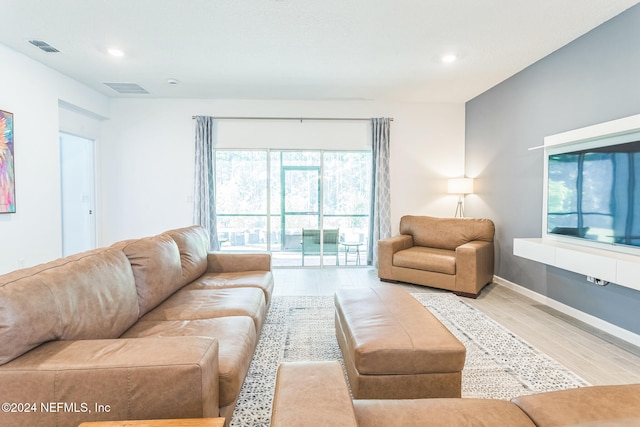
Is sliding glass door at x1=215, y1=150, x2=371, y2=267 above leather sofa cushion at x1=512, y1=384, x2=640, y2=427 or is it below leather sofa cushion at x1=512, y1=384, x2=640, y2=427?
above

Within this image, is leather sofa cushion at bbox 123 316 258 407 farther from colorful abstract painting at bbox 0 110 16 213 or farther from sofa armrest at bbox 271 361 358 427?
colorful abstract painting at bbox 0 110 16 213

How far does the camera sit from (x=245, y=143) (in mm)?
5469

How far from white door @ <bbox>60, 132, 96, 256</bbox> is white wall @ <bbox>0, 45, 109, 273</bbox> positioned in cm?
106

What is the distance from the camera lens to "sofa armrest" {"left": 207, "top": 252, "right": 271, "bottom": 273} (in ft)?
10.8

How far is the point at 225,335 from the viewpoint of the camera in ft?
5.87

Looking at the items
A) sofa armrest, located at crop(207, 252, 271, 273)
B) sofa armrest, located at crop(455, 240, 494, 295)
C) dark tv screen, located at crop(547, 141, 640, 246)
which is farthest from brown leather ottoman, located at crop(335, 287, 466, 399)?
sofa armrest, located at crop(455, 240, 494, 295)

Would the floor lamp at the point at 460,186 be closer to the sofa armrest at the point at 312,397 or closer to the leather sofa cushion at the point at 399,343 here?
the leather sofa cushion at the point at 399,343

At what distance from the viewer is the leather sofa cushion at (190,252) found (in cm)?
280

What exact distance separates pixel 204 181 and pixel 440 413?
4877 mm

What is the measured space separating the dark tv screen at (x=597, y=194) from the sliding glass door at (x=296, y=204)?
275 centimetres

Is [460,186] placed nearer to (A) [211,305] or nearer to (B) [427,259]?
(B) [427,259]

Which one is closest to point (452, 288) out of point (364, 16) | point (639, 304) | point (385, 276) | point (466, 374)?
point (385, 276)

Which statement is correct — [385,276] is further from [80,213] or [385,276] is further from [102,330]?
[80,213]

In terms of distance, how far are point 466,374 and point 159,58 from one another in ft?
14.0
